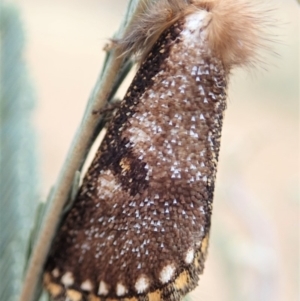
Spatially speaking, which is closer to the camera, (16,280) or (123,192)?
(123,192)

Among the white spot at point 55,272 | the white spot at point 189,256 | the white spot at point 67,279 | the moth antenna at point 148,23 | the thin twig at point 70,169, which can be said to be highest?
the moth antenna at point 148,23

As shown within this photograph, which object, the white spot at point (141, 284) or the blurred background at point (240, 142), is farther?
the blurred background at point (240, 142)

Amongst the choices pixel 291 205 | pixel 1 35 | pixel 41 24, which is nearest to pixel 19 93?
pixel 1 35

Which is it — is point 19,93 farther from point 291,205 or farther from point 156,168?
point 291,205

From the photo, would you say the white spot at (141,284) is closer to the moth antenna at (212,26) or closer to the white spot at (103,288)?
the white spot at (103,288)

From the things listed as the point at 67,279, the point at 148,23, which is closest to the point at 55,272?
the point at 67,279

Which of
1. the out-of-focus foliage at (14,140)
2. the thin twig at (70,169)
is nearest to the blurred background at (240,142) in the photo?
the out-of-focus foliage at (14,140)
